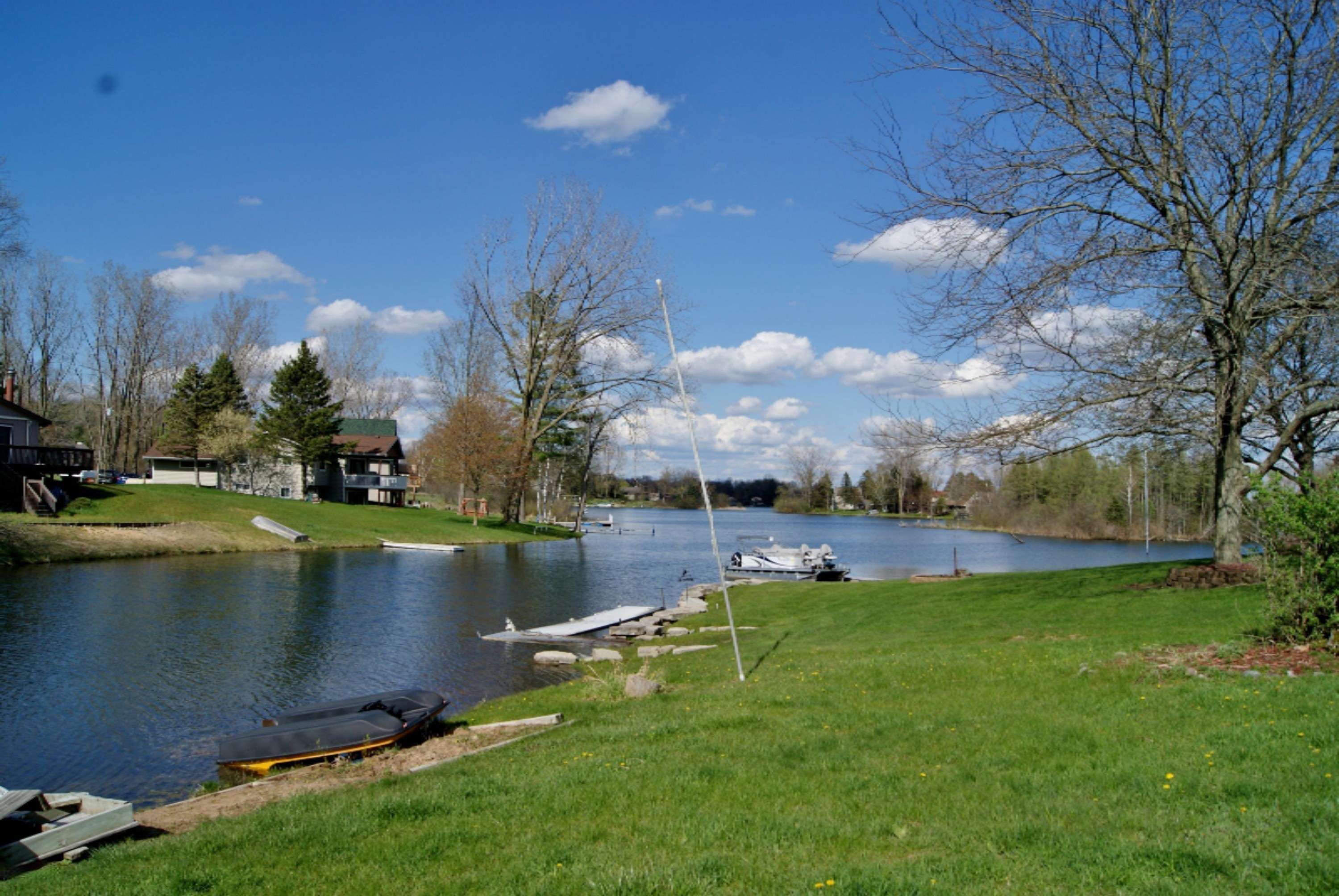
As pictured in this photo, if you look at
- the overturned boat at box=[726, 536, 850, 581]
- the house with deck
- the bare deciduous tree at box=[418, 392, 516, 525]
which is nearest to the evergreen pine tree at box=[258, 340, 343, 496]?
the bare deciduous tree at box=[418, 392, 516, 525]

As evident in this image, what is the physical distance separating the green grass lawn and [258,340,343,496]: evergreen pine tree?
187 ft

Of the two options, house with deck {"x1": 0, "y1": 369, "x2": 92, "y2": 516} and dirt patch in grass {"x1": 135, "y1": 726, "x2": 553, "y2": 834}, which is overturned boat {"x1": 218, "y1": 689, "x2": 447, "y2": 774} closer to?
dirt patch in grass {"x1": 135, "y1": 726, "x2": 553, "y2": 834}

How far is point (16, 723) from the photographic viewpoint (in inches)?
541

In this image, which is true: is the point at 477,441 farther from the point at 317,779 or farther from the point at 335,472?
the point at 317,779

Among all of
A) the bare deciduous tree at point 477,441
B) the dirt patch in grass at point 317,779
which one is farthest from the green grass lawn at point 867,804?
the bare deciduous tree at point 477,441

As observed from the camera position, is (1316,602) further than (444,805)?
Yes

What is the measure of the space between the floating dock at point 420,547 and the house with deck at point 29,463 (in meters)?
→ 15.7

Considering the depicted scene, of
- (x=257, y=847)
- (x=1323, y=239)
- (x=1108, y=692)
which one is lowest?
(x=257, y=847)

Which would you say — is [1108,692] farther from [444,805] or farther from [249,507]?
[249,507]

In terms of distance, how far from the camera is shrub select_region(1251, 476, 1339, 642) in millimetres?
9352

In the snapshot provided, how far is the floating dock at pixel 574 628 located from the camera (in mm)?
22422

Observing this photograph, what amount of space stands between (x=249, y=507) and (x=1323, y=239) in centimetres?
5164

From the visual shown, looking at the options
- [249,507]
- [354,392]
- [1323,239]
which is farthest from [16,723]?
→ [354,392]

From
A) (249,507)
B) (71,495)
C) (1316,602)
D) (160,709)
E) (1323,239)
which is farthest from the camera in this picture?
(249,507)
